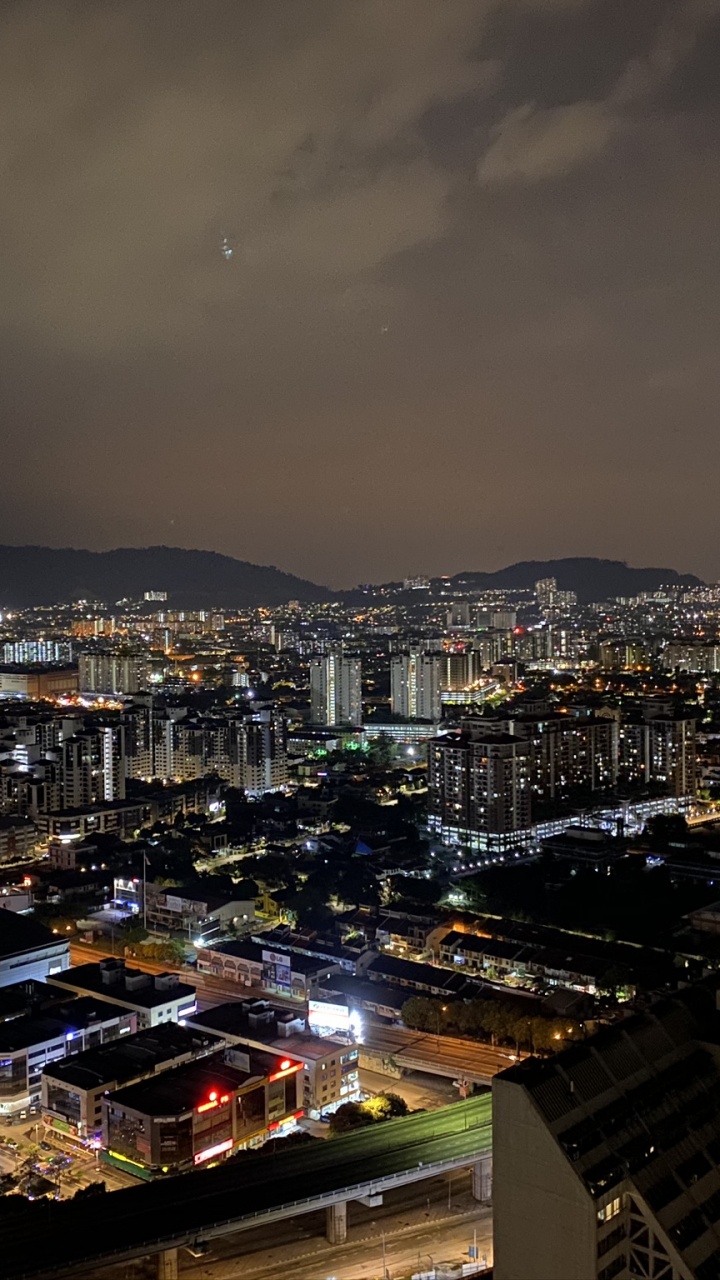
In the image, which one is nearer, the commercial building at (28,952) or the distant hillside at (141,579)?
the commercial building at (28,952)

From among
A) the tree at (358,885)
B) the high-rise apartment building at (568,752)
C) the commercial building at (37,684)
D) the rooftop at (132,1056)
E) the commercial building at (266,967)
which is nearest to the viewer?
the rooftop at (132,1056)

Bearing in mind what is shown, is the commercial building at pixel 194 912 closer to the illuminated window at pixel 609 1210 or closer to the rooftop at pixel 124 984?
the rooftop at pixel 124 984

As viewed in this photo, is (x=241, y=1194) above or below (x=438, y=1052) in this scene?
above

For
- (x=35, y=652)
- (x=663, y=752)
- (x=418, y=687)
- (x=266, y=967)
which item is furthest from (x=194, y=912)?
(x=35, y=652)

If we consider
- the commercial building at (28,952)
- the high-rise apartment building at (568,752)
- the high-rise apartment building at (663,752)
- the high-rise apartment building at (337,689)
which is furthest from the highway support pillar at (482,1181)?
the high-rise apartment building at (337,689)

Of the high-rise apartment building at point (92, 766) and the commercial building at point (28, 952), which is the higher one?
the high-rise apartment building at point (92, 766)

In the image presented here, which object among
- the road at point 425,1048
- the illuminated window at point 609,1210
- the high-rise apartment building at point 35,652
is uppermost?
the high-rise apartment building at point 35,652

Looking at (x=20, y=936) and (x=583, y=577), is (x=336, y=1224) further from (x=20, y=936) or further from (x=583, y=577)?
(x=583, y=577)
